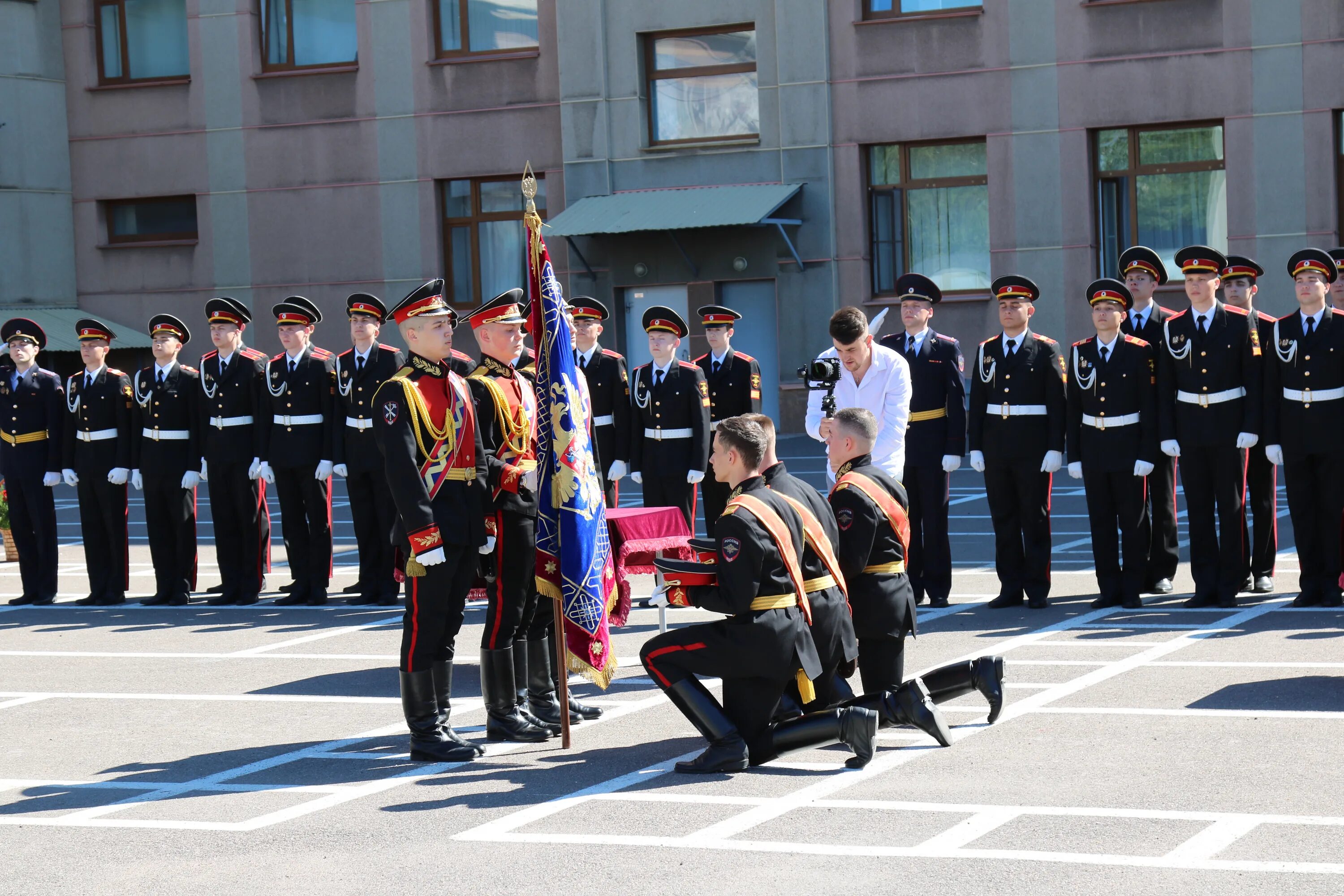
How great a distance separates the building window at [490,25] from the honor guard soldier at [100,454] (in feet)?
54.4

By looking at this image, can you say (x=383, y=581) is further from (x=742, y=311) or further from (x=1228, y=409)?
(x=742, y=311)

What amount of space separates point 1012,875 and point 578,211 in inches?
931

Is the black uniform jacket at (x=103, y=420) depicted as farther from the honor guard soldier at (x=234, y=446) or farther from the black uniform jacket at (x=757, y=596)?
the black uniform jacket at (x=757, y=596)

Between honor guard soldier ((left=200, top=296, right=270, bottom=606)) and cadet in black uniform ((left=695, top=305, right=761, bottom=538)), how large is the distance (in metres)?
3.41

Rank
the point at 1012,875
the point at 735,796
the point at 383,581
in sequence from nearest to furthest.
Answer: the point at 1012,875, the point at 735,796, the point at 383,581

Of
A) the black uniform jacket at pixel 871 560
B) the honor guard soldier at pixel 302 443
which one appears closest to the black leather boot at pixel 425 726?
the black uniform jacket at pixel 871 560

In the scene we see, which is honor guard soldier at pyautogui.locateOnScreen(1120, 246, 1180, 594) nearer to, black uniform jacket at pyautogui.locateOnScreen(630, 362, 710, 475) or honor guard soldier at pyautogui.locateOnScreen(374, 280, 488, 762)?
black uniform jacket at pyautogui.locateOnScreen(630, 362, 710, 475)

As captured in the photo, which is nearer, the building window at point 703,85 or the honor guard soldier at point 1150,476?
the honor guard soldier at point 1150,476

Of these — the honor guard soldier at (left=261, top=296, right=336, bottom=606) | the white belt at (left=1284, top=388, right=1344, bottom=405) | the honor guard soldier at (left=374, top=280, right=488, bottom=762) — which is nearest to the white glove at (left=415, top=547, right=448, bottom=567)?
the honor guard soldier at (left=374, top=280, right=488, bottom=762)

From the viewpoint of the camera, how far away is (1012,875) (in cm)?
588

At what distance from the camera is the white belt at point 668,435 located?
1341 cm

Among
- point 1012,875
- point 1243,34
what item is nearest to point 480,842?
point 1012,875

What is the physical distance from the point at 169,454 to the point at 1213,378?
25.7ft

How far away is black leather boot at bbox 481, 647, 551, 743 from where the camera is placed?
856 cm
